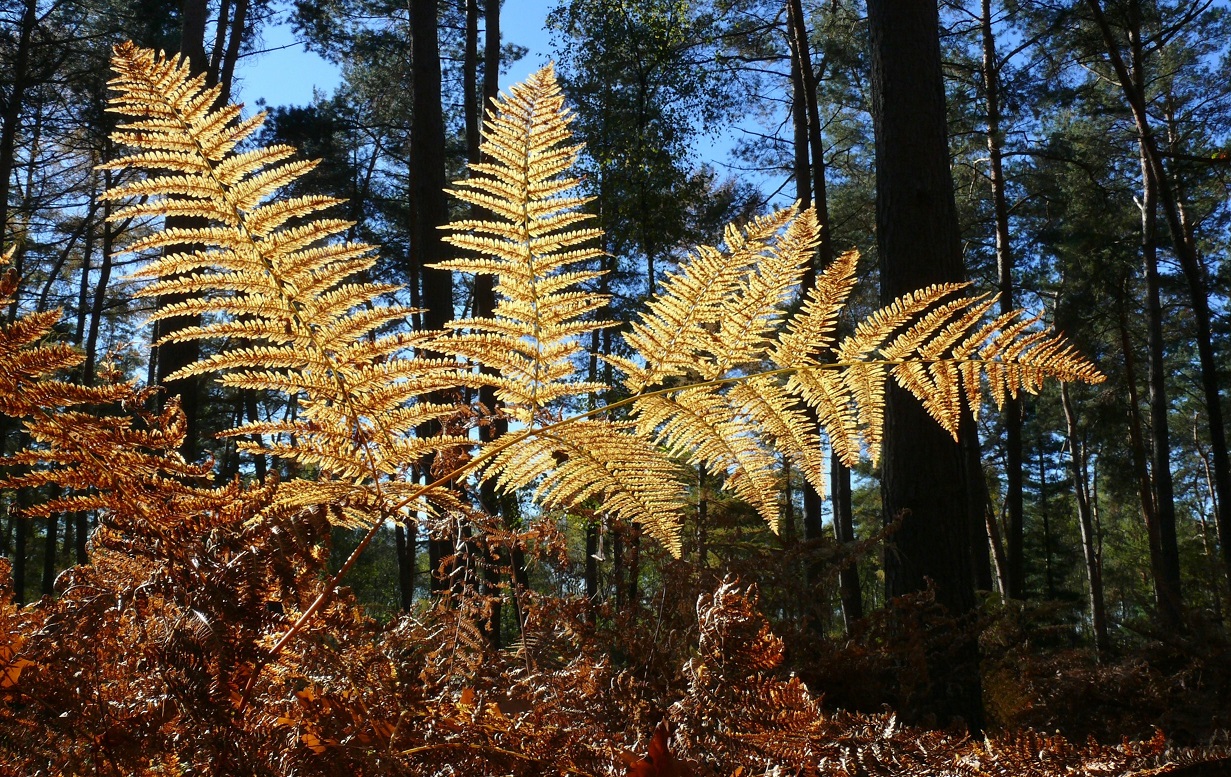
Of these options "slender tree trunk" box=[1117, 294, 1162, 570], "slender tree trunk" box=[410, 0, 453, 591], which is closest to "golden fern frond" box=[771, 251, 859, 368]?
"slender tree trunk" box=[410, 0, 453, 591]

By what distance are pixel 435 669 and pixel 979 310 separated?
821 mm

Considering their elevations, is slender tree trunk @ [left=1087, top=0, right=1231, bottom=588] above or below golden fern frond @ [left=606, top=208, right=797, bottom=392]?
above

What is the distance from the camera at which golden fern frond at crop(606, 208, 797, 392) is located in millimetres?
1062

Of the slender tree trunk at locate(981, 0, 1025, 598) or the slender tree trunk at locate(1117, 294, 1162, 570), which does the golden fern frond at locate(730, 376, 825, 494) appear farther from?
the slender tree trunk at locate(1117, 294, 1162, 570)

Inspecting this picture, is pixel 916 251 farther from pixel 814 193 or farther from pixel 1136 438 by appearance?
pixel 1136 438

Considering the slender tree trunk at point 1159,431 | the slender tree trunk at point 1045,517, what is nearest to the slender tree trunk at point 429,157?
the slender tree trunk at point 1159,431

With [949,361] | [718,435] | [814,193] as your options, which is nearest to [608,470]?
[718,435]

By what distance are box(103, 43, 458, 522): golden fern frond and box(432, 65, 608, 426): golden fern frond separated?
0.28 ft

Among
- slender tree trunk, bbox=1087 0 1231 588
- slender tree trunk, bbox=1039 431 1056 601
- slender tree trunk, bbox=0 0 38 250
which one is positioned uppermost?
slender tree trunk, bbox=0 0 38 250

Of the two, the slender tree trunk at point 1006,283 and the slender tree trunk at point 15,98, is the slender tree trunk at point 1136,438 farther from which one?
the slender tree trunk at point 15,98

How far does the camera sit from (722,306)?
108 cm

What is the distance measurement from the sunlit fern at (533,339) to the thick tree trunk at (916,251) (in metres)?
2.58

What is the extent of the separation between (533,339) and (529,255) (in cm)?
12

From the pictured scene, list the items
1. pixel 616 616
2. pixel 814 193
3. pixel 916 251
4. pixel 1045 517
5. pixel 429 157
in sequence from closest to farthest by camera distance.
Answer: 1. pixel 616 616
2. pixel 916 251
3. pixel 429 157
4. pixel 814 193
5. pixel 1045 517
